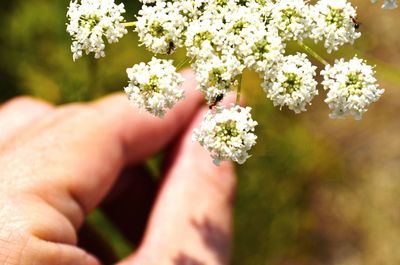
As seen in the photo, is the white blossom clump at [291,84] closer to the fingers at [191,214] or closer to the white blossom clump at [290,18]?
the white blossom clump at [290,18]

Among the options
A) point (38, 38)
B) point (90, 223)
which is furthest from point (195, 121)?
point (38, 38)

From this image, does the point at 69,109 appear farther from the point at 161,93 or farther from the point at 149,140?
the point at 161,93

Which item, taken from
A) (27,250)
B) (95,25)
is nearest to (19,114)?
(27,250)

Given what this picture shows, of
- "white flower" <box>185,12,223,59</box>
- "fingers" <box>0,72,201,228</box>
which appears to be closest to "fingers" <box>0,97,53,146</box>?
"fingers" <box>0,72,201,228</box>

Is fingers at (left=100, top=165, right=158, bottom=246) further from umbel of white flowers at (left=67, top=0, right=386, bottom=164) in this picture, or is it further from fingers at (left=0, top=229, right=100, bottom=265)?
umbel of white flowers at (left=67, top=0, right=386, bottom=164)

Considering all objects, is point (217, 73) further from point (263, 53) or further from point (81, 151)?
point (81, 151)
